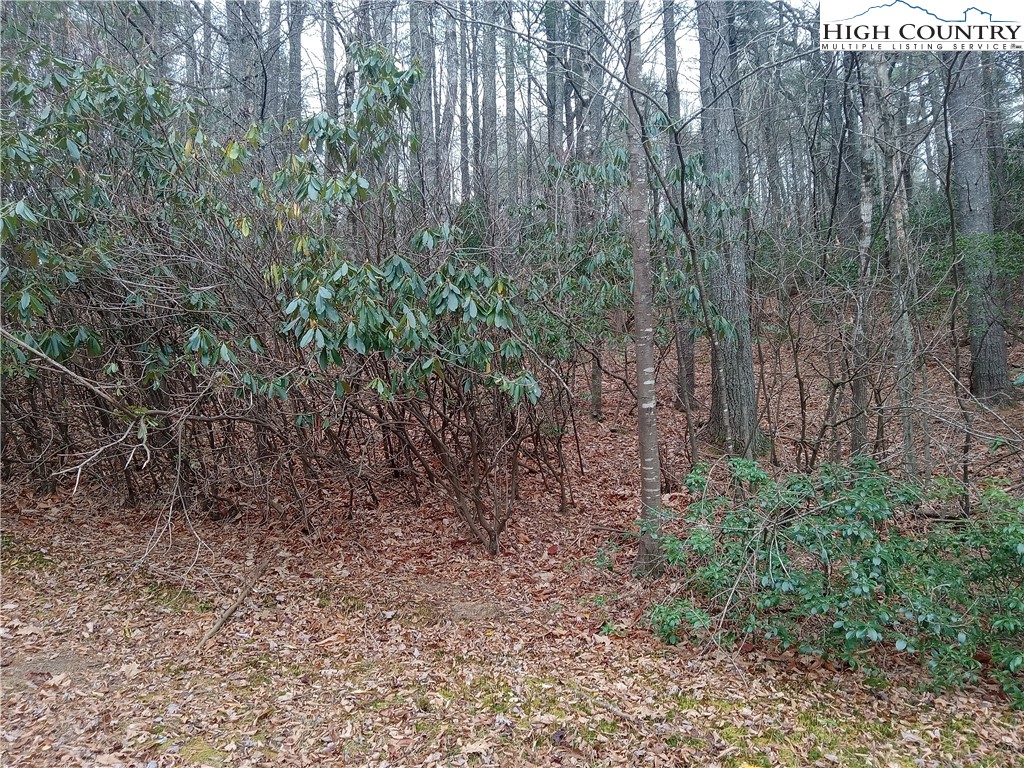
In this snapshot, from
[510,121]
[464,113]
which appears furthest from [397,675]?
[510,121]

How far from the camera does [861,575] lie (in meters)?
3.44

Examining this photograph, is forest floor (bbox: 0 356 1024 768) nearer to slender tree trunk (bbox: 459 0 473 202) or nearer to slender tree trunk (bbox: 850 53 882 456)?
slender tree trunk (bbox: 850 53 882 456)

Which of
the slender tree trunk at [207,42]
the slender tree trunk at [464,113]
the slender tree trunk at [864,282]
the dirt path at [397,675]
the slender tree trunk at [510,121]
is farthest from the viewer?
the slender tree trunk at [510,121]

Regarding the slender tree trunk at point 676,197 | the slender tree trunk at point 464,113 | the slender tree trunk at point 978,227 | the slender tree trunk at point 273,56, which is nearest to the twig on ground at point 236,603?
the slender tree trunk at point 464,113

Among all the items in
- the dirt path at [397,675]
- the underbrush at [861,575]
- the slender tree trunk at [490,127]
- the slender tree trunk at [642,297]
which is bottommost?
the dirt path at [397,675]

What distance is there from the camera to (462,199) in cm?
607

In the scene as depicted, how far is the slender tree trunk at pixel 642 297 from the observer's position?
458cm

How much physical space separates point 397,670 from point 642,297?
3110mm

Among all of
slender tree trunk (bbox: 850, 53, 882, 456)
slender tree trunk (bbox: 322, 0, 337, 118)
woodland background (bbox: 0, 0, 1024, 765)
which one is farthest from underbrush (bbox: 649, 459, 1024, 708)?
slender tree trunk (bbox: 322, 0, 337, 118)

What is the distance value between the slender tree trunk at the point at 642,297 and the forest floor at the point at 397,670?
0.67m

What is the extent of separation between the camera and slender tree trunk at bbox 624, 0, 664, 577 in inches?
180

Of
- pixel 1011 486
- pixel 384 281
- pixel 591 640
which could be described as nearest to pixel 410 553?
pixel 591 640

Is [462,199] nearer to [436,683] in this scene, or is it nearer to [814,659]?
[436,683]

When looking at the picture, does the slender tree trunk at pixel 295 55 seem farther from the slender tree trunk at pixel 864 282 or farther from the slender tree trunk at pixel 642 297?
the slender tree trunk at pixel 864 282
